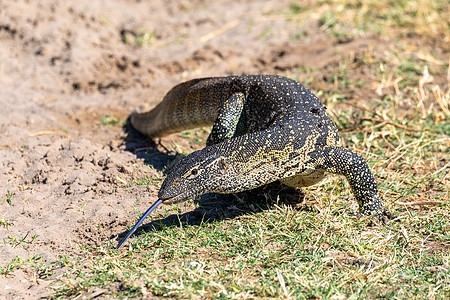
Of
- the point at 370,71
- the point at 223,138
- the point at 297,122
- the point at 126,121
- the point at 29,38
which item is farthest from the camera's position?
the point at 29,38

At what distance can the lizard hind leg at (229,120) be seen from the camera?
573cm

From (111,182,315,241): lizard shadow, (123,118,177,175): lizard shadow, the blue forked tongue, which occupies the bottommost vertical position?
(111,182,315,241): lizard shadow

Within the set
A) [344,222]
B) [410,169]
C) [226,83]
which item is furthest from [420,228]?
[226,83]

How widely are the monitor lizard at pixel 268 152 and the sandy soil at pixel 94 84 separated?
0.88 meters

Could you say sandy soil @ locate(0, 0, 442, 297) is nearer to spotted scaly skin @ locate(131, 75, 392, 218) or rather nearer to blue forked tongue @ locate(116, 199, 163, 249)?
blue forked tongue @ locate(116, 199, 163, 249)

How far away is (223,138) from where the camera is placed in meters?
5.74

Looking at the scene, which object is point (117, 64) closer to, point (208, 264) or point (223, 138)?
point (223, 138)

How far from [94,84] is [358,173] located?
5.33m

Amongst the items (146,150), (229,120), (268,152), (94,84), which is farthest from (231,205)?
(94,84)

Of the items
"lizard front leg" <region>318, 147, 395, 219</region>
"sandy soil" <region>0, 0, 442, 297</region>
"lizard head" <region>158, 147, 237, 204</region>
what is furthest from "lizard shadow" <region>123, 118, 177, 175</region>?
"lizard front leg" <region>318, 147, 395, 219</region>

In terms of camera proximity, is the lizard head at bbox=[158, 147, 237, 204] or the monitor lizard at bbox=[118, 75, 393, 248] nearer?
the lizard head at bbox=[158, 147, 237, 204]

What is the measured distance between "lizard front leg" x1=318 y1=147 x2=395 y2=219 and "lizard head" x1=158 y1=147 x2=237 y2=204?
0.94 meters

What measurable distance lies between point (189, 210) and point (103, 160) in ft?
4.77

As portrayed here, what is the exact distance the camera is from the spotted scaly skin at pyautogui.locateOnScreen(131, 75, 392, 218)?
4.55 meters
